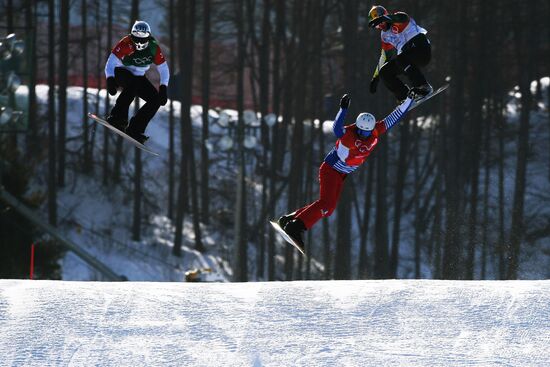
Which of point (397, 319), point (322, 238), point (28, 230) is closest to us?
point (397, 319)


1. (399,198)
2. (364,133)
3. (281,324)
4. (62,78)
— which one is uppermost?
(62,78)

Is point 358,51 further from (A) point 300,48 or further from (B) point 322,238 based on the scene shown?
(B) point 322,238

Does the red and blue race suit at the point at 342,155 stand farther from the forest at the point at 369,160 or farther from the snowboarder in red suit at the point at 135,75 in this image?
the forest at the point at 369,160

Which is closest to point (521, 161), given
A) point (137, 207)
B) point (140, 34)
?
point (137, 207)

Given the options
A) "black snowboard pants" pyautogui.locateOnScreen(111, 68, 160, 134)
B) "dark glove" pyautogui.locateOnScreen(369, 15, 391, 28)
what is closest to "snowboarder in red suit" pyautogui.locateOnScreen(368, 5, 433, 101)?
"dark glove" pyautogui.locateOnScreen(369, 15, 391, 28)

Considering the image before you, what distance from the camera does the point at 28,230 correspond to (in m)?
29.6

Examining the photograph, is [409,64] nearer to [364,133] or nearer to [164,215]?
[364,133]

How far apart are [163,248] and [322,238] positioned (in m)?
5.19

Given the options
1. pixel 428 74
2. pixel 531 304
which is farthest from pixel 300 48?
pixel 531 304

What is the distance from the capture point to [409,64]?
14.2 m

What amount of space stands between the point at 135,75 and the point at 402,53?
10.6ft

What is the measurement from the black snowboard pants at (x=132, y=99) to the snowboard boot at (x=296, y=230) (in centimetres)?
213

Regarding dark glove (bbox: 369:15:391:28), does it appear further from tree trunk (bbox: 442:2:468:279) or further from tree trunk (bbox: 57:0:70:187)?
tree trunk (bbox: 57:0:70:187)

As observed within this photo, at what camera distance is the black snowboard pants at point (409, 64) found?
1409 centimetres
